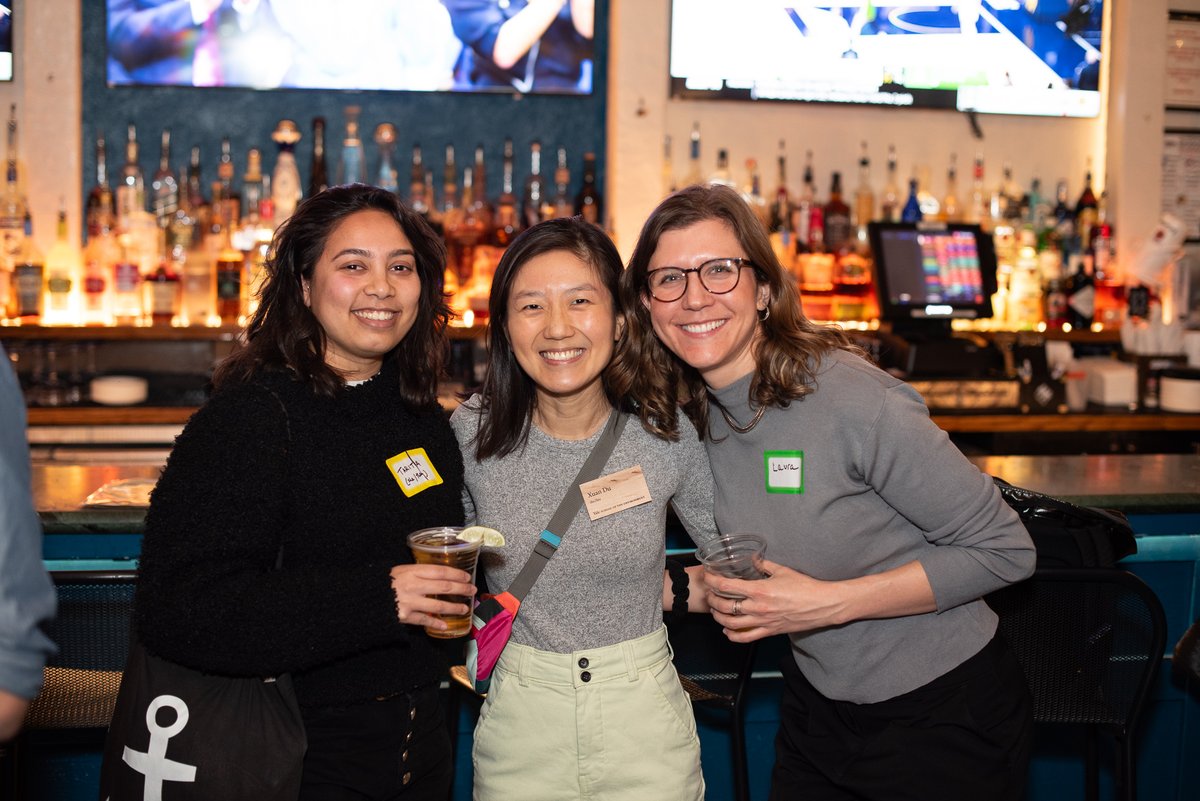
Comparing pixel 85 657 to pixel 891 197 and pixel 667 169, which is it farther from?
pixel 891 197

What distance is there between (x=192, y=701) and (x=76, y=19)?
3.93 meters

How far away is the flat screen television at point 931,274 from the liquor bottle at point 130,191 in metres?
3.13

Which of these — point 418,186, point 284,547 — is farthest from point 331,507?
point 418,186

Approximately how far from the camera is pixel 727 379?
67.7 inches

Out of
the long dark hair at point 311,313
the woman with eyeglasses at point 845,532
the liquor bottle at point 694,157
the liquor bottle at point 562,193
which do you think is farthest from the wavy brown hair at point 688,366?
the liquor bottle at point 694,157

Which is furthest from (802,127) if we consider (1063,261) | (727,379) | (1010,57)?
(727,379)

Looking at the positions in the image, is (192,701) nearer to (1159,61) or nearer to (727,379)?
(727,379)

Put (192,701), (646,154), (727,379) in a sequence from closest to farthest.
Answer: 1. (192,701)
2. (727,379)
3. (646,154)

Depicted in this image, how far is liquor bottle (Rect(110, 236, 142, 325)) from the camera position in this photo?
4.34 metres

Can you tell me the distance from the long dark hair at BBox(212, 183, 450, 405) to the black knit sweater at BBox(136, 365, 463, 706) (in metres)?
0.05

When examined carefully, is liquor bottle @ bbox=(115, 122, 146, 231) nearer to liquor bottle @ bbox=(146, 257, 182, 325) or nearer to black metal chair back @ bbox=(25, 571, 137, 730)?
liquor bottle @ bbox=(146, 257, 182, 325)

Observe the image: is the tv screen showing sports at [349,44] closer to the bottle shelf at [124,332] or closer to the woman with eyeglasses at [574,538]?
the bottle shelf at [124,332]

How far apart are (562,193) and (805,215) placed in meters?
1.10

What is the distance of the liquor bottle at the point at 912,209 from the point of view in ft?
16.3
